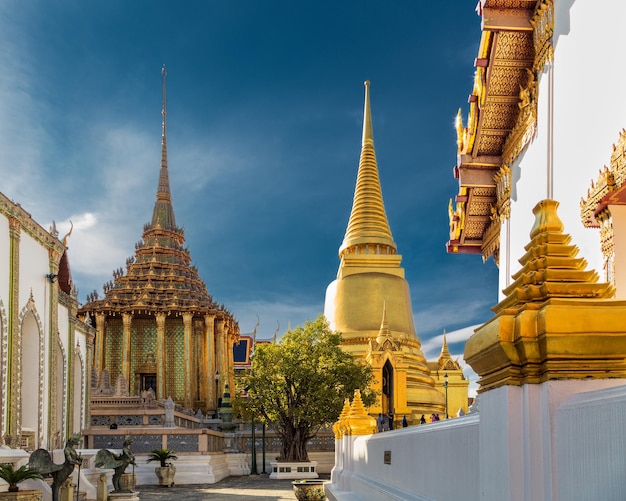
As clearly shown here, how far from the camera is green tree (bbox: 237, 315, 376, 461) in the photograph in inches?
1031

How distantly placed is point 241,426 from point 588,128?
27545mm

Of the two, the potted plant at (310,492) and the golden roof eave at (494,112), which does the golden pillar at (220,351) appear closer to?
the potted plant at (310,492)

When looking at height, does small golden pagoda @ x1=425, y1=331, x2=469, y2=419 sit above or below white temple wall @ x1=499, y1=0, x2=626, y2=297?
below

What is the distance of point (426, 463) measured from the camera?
6043mm

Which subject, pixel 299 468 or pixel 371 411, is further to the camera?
pixel 371 411

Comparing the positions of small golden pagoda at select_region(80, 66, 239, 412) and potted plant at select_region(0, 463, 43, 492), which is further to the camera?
small golden pagoda at select_region(80, 66, 239, 412)

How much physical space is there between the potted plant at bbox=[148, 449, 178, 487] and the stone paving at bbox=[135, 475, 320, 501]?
294 mm

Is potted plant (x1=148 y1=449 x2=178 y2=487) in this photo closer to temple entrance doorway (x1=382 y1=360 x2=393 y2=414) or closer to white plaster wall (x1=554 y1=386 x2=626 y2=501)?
temple entrance doorway (x1=382 y1=360 x2=393 y2=414)

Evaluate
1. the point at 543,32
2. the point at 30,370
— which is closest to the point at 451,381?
the point at 30,370

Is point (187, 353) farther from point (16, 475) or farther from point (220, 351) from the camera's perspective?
point (16, 475)

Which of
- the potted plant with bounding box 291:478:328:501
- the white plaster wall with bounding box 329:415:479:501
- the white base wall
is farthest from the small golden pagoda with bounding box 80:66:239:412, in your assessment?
the white base wall

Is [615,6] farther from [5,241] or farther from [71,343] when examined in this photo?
[71,343]

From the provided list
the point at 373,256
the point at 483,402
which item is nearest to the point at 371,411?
the point at 373,256

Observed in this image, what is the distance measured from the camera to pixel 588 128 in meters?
7.30
